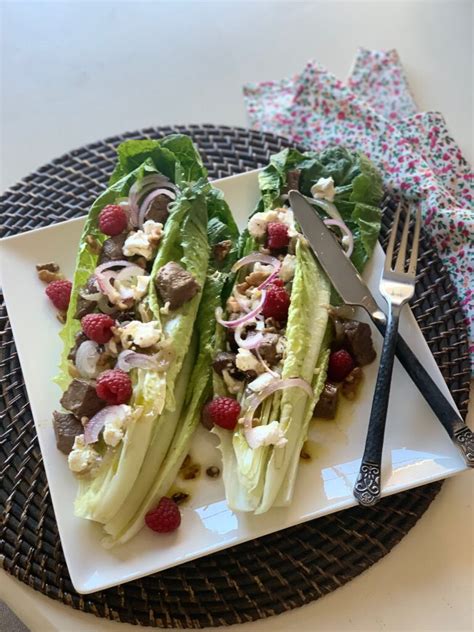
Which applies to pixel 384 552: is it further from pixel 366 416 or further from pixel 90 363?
pixel 90 363

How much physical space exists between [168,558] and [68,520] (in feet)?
0.99

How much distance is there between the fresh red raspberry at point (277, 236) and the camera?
216 centimetres

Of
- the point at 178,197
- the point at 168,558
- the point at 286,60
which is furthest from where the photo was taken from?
the point at 286,60

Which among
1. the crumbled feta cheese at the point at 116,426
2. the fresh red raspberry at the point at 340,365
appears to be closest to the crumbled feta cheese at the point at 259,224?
the fresh red raspberry at the point at 340,365

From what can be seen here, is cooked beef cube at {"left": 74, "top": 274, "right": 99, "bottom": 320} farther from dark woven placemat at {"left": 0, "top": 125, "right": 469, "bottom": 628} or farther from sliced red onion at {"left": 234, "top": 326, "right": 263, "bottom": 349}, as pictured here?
sliced red onion at {"left": 234, "top": 326, "right": 263, "bottom": 349}

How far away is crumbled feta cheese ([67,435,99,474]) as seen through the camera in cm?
183

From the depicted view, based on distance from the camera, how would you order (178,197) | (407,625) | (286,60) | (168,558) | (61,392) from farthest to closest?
1. (286,60)
2. (178,197)
3. (61,392)
4. (407,625)
5. (168,558)

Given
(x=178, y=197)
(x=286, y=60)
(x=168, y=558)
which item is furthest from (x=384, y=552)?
(x=286, y=60)

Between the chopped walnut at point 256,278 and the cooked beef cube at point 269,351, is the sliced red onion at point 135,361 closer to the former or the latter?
the cooked beef cube at point 269,351

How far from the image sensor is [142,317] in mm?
1991

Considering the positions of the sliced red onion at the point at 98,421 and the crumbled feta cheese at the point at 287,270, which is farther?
the crumbled feta cheese at the point at 287,270

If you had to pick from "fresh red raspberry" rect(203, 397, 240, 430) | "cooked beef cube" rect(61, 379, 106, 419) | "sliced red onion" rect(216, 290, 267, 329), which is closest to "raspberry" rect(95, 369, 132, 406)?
"cooked beef cube" rect(61, 379, 106, 419)

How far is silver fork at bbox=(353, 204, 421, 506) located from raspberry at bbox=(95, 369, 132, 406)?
0.70 m

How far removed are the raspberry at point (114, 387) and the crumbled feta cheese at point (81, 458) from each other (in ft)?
0.46
